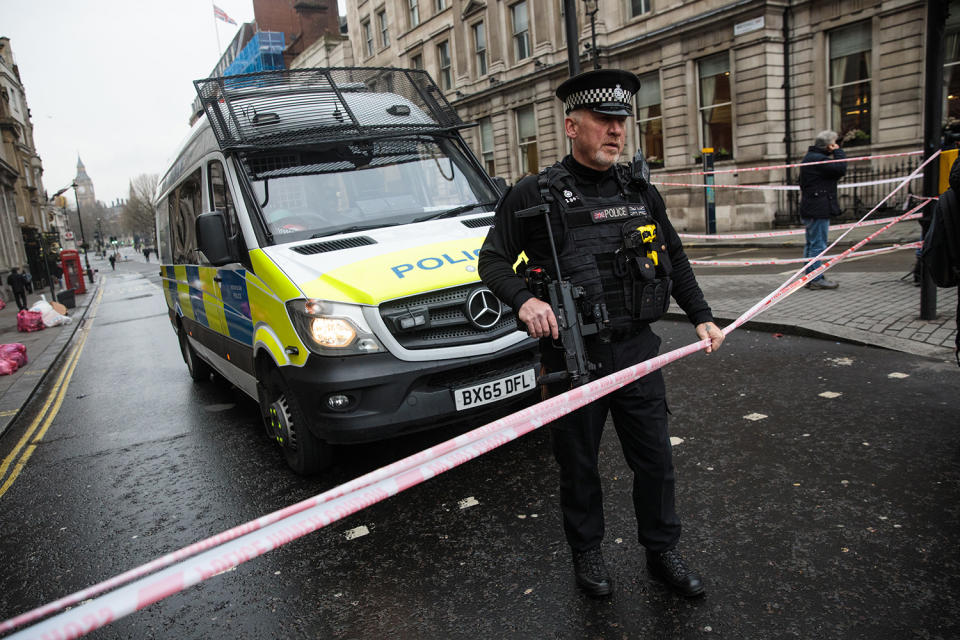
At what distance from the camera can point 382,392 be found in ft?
11.9

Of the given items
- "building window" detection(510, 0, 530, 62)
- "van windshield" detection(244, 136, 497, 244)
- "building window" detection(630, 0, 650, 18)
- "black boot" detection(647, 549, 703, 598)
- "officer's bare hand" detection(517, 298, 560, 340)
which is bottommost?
"black boot" detection(647, 549, 703, 598)

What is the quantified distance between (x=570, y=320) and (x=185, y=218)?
5.12 meters

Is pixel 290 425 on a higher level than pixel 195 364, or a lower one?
higher

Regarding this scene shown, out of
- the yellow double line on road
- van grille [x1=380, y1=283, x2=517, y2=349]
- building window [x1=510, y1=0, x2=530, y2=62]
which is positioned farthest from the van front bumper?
building window [x1=510, y1=0, x2=530, y2=62]

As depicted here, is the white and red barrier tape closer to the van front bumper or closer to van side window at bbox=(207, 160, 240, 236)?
the van front bumper

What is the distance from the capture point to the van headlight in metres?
3.63

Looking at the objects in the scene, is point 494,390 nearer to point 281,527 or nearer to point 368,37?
point 281,527

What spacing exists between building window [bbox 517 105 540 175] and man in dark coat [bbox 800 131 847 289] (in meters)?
21.3

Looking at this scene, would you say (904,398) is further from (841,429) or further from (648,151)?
(648,151)

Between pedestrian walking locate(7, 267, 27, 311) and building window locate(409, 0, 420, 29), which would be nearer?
pedestrian walking locate(7, 267, 27, 311)

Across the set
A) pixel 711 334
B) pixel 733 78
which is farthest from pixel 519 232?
pixel 733 78

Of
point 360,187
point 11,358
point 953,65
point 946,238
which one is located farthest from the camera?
point 953,65

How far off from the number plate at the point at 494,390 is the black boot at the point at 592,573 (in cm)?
122

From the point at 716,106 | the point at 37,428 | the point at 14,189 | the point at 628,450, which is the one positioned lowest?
the point at 37,428
